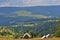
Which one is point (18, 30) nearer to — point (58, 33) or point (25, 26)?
point (25, 26)

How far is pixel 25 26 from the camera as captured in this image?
2.68 meters

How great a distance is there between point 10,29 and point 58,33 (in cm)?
95

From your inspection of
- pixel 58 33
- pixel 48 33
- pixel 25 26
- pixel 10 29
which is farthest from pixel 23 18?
pixel 58 33

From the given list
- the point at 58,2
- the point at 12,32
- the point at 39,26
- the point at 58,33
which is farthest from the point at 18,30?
the point at 58,2

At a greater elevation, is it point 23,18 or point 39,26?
point 23,18

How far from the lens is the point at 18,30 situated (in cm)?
268

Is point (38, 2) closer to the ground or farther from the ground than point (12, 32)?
farther from the ground

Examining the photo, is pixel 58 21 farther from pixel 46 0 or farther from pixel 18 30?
pixel 18 30

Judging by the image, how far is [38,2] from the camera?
9.00ft

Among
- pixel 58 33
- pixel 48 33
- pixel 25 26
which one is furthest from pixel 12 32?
pixel 58 33

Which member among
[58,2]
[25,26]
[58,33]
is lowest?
[58,33]

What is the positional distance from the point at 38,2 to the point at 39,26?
488 millimetres

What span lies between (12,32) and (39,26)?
0.55 meters

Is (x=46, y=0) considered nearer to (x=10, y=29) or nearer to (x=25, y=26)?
(x=25, y=26)
